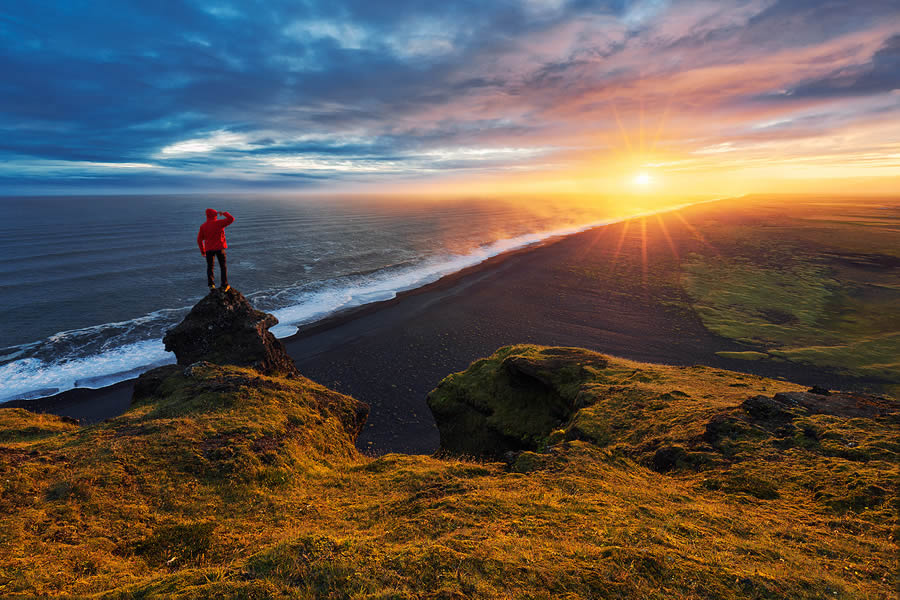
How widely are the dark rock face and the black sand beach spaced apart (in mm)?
7845

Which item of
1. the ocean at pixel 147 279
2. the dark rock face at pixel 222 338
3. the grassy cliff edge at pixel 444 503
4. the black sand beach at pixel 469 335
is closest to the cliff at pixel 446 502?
the grassy cliff edge at pixel 444 503

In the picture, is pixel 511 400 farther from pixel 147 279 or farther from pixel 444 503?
pixel 147 279

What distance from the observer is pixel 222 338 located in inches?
607

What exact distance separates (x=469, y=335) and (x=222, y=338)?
2177cm

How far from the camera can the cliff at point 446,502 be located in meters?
4.97

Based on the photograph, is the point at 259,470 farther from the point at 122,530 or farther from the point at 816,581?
the point at 816,581

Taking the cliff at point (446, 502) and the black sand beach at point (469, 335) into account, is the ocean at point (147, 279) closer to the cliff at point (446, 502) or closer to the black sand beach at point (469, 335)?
the black sand beach at point (469, 335)

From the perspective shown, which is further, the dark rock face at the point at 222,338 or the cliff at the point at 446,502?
the dark rock face at the point at 222,338

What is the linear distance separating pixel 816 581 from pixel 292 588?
22.3 ft

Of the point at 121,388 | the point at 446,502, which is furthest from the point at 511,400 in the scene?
the point at 121,388

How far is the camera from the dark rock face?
592 inches

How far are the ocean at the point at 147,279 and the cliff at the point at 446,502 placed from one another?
23276mm

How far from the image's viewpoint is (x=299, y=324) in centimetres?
3734

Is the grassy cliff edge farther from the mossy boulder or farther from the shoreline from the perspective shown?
the shoreline
